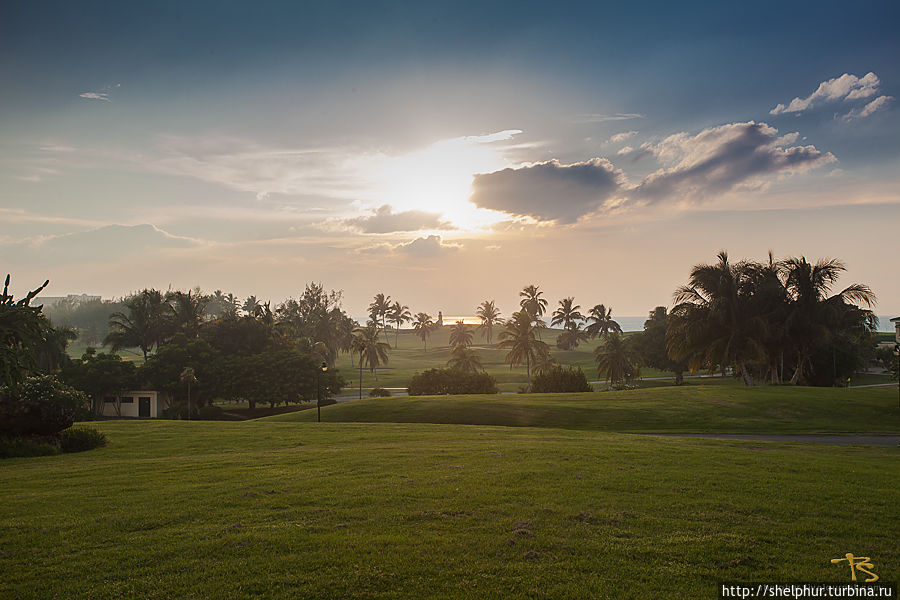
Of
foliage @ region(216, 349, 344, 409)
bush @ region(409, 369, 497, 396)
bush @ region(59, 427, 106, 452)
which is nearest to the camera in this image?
bush @ region(59, 427, 106, 452)

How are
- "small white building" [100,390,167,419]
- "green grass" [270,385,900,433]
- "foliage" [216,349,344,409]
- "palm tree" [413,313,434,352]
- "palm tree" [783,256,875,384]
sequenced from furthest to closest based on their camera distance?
"palm tree" [413,313,434,352]
"small white building" [100,390,167,419]
"foliage" [216,349,344,409]
"palm tree" [783,256,875,384]
"green grass" [270,385,900,433]

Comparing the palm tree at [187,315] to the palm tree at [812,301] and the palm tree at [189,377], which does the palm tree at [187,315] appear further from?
the palm tree at [812,301]

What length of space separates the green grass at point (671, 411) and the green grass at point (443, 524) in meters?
13.5

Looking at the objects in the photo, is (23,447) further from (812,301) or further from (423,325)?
(423,325)

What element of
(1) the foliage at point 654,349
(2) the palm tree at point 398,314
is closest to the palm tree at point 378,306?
(2) the palm tree at point 398,314

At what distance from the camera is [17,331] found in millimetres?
22547

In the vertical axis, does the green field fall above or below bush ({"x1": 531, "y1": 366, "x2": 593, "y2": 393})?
above

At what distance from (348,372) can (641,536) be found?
311 ft

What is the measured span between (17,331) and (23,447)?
5609mm

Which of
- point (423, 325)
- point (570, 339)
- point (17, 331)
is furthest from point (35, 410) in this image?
point (423, 325)

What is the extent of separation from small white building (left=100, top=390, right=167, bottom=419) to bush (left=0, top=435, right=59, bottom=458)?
134ft

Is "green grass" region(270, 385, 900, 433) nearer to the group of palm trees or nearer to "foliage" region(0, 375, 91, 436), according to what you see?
the group of palm trees

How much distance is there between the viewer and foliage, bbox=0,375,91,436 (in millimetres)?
20359

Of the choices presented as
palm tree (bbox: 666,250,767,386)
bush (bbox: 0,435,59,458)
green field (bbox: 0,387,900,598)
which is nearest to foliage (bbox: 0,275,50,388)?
bush (bbox: 0,435,59,458)
